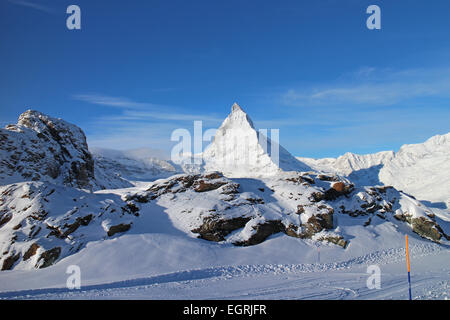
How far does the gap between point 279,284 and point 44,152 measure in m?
45.4

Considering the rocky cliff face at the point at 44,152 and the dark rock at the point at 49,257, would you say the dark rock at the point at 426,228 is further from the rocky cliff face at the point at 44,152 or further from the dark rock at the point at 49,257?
the rocky cliff face at the point at 44,152

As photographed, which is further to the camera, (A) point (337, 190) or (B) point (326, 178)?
(B) point (326, 178)

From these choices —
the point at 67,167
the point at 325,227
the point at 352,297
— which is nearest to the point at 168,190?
the point at 325,227

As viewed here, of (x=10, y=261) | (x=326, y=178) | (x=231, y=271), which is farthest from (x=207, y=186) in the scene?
(x=10, y=261)

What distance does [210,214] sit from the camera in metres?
27.0

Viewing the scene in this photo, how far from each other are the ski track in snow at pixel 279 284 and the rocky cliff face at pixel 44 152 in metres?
32.6

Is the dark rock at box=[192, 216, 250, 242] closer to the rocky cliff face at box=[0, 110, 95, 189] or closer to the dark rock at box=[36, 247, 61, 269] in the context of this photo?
the dark rock at box=[36, 247, 61, 269]

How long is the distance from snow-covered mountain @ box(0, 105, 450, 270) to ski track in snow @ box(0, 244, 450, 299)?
17.3 ft

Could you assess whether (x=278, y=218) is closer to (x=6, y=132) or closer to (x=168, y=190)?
(x=168, y=190)

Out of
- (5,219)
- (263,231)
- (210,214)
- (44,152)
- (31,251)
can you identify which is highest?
(44,152)

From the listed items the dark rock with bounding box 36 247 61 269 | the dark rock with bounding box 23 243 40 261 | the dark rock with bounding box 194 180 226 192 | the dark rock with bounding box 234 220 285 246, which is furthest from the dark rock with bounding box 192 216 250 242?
the dark rock with bounding box 23 243 40 261

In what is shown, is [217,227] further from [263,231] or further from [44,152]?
[44,152]

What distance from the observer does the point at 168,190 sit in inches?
1234
